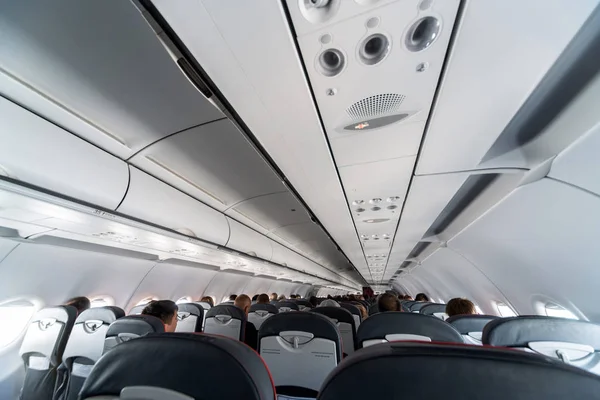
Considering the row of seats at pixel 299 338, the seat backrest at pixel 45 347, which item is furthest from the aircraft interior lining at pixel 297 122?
the row of seats at pixel 299 338

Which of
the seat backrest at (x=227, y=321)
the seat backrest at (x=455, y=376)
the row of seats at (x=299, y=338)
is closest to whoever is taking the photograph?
the seat backrest at (x=455, y=376)

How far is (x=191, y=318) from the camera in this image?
14.9 ft

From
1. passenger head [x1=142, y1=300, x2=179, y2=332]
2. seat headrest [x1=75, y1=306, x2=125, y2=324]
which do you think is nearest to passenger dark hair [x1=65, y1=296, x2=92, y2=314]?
seat headrest [x1=75, y1=306, x2=125, y2=324]

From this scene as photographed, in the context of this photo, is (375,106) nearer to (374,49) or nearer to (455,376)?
(374,49)

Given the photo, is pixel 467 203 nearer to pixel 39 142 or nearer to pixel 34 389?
pixel 39 142

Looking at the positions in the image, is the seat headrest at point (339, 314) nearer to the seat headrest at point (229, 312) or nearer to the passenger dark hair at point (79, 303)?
the seat headrest at point (229, 312)

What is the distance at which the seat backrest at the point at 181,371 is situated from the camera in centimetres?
92

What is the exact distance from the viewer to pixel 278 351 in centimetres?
245

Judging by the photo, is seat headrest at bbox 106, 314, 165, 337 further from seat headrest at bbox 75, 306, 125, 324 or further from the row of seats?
seat headrest at bbox 75, 306, 125, 324

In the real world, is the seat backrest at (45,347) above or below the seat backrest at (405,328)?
below

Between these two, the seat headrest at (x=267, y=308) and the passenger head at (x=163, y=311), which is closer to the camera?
the passenger head at (x=163, y=311)

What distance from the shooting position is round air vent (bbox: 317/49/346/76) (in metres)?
1.32

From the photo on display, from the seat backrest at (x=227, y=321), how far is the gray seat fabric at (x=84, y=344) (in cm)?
160

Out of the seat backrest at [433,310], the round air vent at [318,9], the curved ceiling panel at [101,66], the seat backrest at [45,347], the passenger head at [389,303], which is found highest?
the curved ceiling panel at [101,66]
